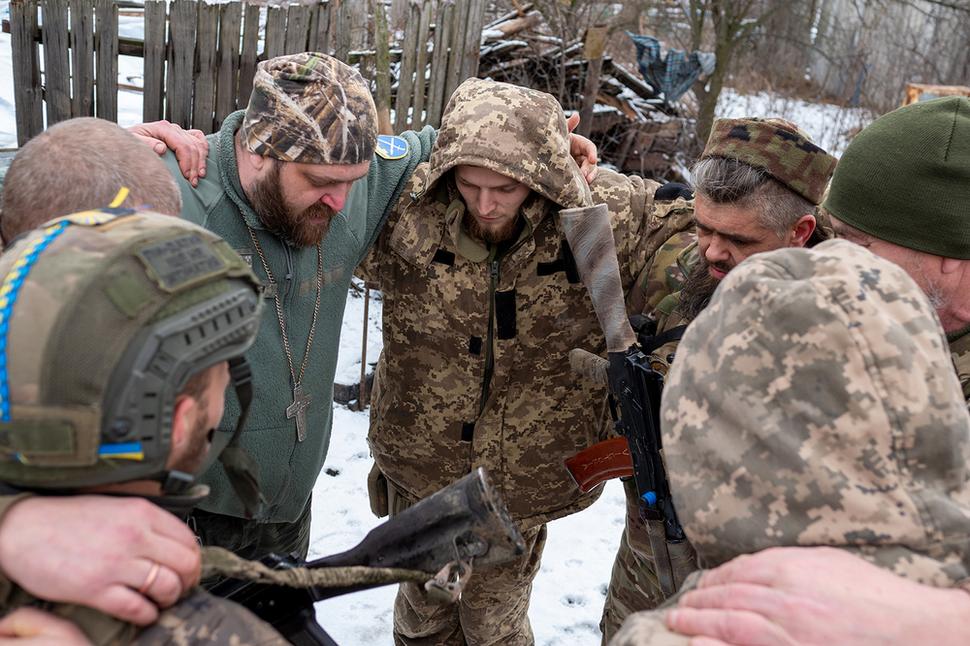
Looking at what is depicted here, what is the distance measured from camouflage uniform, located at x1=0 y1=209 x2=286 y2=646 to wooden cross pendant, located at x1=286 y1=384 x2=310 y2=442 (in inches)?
54.7

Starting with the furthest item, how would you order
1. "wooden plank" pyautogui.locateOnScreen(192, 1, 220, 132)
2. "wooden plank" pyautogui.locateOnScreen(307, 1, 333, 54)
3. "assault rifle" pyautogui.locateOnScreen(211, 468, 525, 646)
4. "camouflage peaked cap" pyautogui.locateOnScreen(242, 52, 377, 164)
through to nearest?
"wooden plank" pyautogui.locateOnScreen(307, 1, 333, 54)
"wooden plank" pyautogui.locateOnScreen(192, 1, 220, 132)
"camouflage peaked cap" pyautogui.locateOnScreen(242, 52, 377, 164)
"assault rifle" pyautogui.locateOnScreen(211, 468, 525, 646)

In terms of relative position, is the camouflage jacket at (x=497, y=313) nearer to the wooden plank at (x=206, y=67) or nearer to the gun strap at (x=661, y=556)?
the gun strap at (x=661, y=556)

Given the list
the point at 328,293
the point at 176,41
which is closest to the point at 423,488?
the point at 328,293

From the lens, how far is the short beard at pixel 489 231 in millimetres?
2797

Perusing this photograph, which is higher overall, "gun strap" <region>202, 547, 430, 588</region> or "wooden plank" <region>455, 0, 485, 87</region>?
"wooden plank" <region>455, 0, 485, 87</region>

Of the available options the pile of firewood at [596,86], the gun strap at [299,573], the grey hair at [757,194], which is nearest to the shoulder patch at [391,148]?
the grey hair at [757,194]

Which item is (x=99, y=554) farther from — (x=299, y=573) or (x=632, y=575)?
(x=632, y=575)

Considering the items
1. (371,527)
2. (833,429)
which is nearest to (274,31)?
(371,527)

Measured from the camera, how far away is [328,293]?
2.74m

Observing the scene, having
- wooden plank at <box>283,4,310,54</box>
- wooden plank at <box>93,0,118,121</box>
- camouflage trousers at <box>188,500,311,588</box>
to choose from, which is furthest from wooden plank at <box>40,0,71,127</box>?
camouflage trousers at <box>188,500,311,588</box>

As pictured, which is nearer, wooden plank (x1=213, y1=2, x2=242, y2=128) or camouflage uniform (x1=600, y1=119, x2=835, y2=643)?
camouflage uniform (x1=600, y1=119, x2=835, y2=643)

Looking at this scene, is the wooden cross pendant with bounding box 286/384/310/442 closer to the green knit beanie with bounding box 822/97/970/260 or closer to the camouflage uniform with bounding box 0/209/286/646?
the camouflage uniform with bounding box 0/209/286/646

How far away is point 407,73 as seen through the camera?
6.04 m

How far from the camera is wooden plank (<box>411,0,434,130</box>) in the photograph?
603 centimetres
